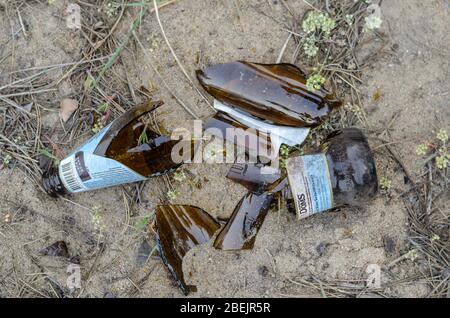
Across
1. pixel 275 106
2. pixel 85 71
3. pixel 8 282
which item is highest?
pixel 275 106

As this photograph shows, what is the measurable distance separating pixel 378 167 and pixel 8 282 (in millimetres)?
1711

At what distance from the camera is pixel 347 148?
200 cm

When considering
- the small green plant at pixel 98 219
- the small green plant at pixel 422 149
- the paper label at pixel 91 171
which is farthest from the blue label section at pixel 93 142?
the small green plant at pixel 422 149

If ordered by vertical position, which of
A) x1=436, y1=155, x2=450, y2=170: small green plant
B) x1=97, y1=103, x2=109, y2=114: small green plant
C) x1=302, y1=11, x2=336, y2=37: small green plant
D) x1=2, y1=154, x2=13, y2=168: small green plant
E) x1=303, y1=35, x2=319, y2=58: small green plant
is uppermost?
x1=302, y1=11, x2=336, y2=37: small green plant

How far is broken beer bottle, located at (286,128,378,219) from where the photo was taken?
198cm

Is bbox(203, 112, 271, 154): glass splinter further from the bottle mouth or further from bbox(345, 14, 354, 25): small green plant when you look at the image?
the bottle mouth

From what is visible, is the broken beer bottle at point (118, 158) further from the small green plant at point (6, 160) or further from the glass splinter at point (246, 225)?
the glass splinter at point (246, 225)

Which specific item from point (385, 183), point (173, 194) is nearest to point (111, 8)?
point (173, 194)

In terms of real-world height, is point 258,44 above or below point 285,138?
above

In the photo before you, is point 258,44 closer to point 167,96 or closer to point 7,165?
point 167,96

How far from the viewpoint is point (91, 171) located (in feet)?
6.81

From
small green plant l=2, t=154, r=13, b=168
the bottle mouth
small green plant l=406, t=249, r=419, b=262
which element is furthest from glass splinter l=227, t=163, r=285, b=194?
small green plant l=2, t=154, r=13, b=168

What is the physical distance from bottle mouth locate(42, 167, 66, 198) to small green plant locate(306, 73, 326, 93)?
1.15 metres
